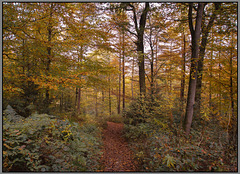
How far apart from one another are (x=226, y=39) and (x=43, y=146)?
21.5ft

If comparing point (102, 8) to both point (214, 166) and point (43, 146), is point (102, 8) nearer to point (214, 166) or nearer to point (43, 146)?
point (43, 146)

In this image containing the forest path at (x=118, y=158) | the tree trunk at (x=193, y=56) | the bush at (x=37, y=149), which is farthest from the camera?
the tree trunk at (x=193, y=56)

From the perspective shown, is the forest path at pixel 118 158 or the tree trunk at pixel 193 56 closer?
the forest path at pixel 118 158

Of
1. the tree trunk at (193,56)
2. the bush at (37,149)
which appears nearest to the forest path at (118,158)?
the bush at (37,149)

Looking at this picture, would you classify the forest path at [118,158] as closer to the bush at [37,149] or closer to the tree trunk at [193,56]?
the bush at [37,149]

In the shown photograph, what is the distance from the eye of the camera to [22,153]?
2.17m

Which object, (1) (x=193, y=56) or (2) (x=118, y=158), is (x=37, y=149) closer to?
(2) (x=118, y=158)

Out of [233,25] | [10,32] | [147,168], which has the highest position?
[233,25]

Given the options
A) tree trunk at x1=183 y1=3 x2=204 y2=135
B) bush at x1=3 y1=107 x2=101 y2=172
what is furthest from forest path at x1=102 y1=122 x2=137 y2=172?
tree trunk at x1=183 y1=3 x2=204 y2=135

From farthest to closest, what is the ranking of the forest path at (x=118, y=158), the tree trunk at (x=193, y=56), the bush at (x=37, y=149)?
the tree trunk at (x=193, y=56) < the forest path at (x=118, y=158) < the bush at (x=37, y=149)

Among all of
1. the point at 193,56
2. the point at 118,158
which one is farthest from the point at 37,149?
the point at 193,56

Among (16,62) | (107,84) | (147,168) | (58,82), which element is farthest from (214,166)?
(16,62)

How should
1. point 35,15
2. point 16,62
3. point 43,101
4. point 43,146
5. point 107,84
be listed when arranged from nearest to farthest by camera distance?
point 43,146, point 35,15, point 16,62, point 43,101, point 107,84

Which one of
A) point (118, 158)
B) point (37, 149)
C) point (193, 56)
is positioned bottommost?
point (118, 158)
